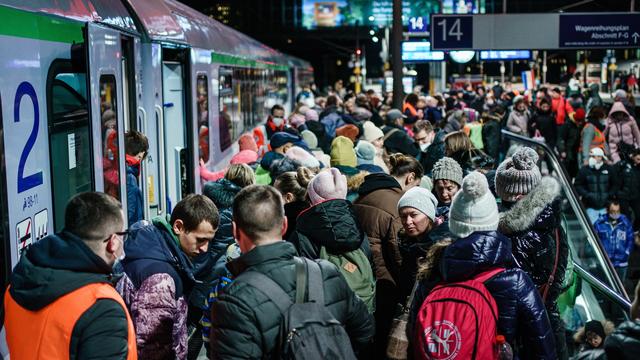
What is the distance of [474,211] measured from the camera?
3996 millimetres

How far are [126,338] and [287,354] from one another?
57 cm

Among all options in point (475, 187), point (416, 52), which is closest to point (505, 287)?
point (475, 187)

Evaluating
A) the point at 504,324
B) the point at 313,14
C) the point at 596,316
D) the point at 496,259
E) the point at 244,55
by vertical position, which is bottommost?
the point at 596,316

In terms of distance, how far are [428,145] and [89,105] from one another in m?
5.54

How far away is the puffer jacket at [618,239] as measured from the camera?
9.44 meters

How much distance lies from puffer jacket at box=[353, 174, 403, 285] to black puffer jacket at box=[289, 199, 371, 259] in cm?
54

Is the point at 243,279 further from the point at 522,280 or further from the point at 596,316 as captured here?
the point at 596,316

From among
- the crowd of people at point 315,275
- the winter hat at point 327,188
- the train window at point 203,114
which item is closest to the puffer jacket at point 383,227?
the crowd of people at point 315,275

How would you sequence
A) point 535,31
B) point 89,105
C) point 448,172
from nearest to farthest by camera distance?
point 89,105 < point 448,172 < point 535,31

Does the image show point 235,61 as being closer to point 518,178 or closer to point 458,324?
point 518,178

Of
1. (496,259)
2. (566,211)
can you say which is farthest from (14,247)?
(566,211)

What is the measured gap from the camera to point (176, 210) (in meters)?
4.27

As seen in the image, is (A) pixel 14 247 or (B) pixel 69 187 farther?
(B) pixel 69 187

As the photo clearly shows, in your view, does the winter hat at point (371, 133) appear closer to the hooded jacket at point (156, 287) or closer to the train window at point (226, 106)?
the train window at point (226, 106)
